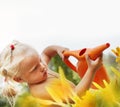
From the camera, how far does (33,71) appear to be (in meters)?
1.29

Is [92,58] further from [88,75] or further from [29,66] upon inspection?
[29,66]

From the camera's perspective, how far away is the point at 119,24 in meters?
1.27

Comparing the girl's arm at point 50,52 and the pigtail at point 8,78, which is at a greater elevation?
the girl's arm at point 50,52

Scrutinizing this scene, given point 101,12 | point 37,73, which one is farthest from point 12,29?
point 101,12

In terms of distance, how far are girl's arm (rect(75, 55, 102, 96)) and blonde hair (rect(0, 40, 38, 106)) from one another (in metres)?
0.18

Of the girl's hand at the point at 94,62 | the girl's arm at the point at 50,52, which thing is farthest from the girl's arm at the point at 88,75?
the girl's arm at the point at 50,52

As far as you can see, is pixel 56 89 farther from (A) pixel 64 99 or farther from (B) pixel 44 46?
(B) pixel 44 46

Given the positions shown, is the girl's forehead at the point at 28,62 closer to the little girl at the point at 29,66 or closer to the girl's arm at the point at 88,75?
the little girl at the point at 29,66

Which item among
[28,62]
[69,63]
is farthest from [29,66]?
[69,63]

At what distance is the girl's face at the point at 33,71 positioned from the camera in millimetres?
1289

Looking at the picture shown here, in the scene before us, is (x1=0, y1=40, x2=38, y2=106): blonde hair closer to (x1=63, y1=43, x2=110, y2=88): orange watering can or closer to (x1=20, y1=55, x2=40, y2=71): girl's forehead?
(x1=20, y1=55, x2=40, y2=71): girl's forehead

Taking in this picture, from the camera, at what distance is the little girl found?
129 cm

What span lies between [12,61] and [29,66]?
6 cm

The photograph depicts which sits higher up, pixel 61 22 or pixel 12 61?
pixel 61 22
